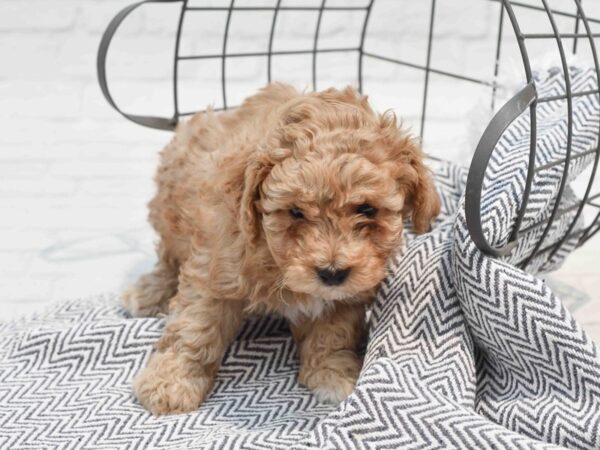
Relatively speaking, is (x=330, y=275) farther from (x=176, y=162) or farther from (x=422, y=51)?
(x=422, y=51)

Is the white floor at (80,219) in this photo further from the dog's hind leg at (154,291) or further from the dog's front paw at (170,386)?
the dog's front paw at (170,386)

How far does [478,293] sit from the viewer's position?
217cm

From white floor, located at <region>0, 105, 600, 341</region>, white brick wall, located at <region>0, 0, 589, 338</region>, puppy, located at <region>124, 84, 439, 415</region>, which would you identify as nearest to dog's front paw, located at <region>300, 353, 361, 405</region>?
puppy, located at <region>124, 84, 439, 415</region>

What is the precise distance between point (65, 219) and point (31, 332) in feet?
3.56

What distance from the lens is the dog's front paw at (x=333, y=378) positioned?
2.32 m

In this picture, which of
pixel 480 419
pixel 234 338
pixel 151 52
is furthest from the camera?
pixel 151 52

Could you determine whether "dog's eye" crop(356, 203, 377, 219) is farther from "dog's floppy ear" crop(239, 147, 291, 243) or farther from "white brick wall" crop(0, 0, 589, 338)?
"white brick wall" crop(0, 0, 589, 338)

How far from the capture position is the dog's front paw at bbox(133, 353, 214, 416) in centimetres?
228

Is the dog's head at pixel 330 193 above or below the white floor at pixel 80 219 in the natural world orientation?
above

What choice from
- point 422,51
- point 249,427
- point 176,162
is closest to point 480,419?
point 249,427

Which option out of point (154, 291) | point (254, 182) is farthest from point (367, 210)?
point (154, 291)

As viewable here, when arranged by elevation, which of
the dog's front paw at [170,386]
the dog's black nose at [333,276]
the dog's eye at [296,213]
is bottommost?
the dog's front paw at [170,386]

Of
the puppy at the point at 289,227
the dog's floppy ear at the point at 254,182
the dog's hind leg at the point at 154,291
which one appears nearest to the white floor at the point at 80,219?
the dog's hind leg at the point at 154,291

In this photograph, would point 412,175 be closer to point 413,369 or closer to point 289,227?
point 289,227
